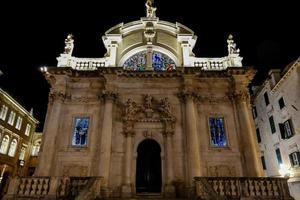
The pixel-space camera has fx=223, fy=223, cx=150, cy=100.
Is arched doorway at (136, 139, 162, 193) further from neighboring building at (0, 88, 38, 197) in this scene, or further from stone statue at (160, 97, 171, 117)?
neighboring building at (0, 88, 38, 197)

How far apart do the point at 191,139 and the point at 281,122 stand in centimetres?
1292

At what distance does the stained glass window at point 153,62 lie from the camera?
18.3m

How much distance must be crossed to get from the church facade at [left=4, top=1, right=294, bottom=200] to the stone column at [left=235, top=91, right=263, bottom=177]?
0.21 feet

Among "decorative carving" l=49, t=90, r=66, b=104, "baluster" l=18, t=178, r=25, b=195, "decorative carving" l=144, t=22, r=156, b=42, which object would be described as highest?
"decorative carving" l=144, t=22, r=156, b=42

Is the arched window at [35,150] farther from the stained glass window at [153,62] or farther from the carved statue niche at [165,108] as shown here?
the carved statue niche at [165,108]

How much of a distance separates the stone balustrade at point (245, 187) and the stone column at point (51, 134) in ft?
30.2

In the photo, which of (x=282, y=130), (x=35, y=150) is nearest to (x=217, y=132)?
(x=282, y=130)

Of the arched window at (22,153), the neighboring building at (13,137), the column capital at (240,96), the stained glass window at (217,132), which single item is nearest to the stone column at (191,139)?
the stained glass window at (217,132)

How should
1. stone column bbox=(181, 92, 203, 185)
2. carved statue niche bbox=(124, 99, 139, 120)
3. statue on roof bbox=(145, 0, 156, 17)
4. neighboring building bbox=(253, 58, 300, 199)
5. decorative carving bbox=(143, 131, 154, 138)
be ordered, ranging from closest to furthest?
stone column bbox=(181, 92, 203, 185), decorative carving bbox=(143, 131, 154, 138), carved statue niche bbox=(124, 99, 139, 120), neighboring building bbox=(253, 58, 300, 199), statue on roof bbox=(145, 0, 156, 17)

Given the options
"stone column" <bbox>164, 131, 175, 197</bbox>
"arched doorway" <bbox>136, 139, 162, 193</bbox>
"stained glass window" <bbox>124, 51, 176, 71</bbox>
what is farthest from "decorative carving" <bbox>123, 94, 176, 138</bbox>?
"stained glass window" <bbox>124, 51, 176, 71</bbox>

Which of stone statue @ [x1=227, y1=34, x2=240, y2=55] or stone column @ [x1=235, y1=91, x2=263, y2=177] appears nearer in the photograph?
stone column @ [x1=235, y1=91, x2=263, y2=177]

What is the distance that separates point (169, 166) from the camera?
1434 cm

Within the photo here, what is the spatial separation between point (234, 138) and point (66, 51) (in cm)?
1443

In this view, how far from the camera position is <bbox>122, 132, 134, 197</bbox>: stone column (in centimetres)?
1353
